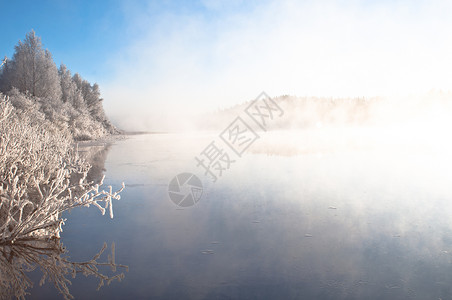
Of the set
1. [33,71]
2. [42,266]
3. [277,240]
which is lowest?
[42,266]

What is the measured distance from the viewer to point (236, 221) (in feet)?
21.1

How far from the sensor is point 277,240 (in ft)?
17.6

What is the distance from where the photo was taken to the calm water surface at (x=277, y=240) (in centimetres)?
385

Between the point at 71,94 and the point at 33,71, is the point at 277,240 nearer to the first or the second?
the point at 33,71

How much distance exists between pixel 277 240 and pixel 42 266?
322 cm

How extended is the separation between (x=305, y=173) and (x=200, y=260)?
7965 mm

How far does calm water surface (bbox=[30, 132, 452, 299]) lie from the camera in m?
3.85

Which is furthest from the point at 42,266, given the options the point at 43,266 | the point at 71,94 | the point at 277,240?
the point at 71,94

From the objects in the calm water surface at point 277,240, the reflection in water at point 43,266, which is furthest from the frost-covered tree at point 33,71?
the reflection in water at point 43,266

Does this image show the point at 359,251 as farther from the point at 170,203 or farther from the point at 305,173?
the point at 305,173

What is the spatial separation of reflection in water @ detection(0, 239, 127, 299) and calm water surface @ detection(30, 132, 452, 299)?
0.13 metres

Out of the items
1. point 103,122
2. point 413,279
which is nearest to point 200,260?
point 413,279

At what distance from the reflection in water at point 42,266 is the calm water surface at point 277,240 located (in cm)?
13

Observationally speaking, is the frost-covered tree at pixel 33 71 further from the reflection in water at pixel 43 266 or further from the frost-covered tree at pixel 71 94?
the reflection in water at pixel 43 266
